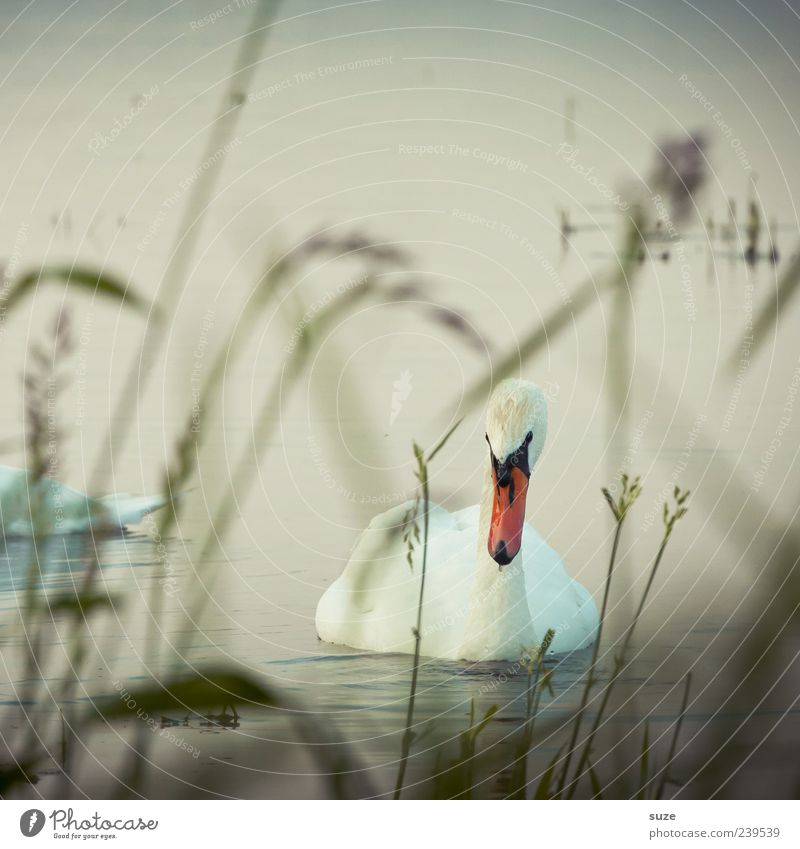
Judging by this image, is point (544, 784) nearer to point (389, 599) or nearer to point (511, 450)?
point (389, 599)

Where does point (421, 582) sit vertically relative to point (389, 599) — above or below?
below

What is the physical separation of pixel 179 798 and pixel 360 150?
174 centimetres

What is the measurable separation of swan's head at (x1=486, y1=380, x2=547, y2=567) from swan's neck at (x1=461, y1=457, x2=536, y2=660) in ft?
0.39

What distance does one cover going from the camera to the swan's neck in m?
3.31

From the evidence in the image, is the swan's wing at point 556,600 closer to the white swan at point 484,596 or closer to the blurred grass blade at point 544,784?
the white swan at point 484,596

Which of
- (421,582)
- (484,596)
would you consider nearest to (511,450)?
(484,596)

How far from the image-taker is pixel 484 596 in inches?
133

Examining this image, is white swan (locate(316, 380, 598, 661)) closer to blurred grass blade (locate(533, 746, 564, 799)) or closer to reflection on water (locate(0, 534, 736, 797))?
reflection on water (locate(0, 534, 736, 797))

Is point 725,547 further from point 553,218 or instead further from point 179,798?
point 179,798

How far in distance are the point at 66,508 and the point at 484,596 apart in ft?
3.43
